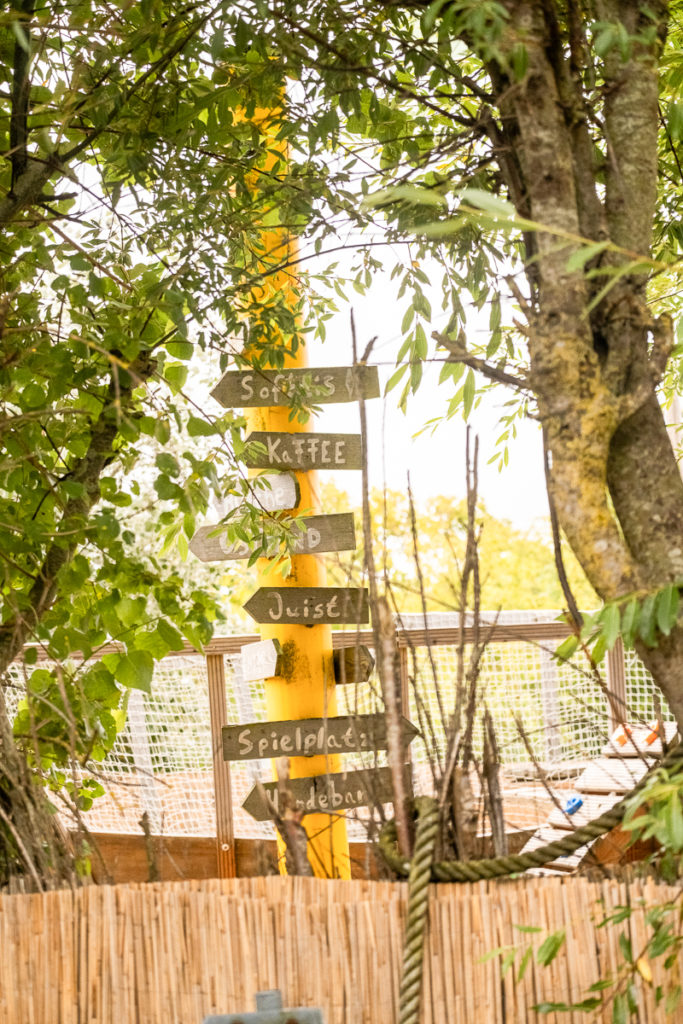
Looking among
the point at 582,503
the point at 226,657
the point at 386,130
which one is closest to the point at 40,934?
the point at 582,503

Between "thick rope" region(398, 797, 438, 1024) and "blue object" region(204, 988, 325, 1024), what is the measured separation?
4.3 inches

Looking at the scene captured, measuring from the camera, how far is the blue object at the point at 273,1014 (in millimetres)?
1226

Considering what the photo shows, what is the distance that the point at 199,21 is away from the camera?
1.74m

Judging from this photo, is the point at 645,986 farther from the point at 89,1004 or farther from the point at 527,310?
the point at 527,310

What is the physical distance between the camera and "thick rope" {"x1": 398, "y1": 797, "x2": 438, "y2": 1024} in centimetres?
120

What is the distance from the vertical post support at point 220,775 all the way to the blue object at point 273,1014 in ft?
8.22

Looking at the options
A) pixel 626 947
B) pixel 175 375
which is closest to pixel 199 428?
pixel 175 375

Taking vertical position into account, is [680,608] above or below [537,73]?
below

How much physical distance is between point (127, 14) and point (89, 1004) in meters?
1.65

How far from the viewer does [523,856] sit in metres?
1.22

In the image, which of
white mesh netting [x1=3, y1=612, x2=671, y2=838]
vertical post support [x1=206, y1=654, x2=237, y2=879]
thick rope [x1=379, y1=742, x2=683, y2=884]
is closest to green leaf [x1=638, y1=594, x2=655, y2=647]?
thick rope [x1=379, y1=742, x2=683, y2=884]

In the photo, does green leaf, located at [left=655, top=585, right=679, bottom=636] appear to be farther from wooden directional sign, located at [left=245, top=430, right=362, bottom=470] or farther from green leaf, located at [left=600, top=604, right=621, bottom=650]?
wooden directional sign, located at [left=245, top=430, right=362, bottom=470]

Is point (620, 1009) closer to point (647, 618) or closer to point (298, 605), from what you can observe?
point (647, 618)

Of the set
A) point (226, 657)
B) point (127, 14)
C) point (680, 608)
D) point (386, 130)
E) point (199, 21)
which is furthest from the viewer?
point (226, 657)
